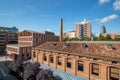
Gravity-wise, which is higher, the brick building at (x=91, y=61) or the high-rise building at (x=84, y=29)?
the high-rise building at (x=84, y=29)

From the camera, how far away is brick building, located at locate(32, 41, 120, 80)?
16969 millimetres

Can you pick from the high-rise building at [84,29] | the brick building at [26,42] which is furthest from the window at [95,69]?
the high-rise building at [84,29]

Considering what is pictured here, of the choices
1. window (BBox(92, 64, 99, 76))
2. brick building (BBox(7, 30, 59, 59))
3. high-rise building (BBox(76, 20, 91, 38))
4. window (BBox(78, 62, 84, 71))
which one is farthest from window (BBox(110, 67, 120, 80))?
high-rise building (BBox(76, 20, 91, 38))

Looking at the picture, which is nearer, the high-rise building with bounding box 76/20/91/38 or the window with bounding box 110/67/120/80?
the window with bounding box 110/67/120/80

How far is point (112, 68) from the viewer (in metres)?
16.9

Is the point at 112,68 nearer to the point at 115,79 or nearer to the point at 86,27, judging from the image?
the point at 115,79

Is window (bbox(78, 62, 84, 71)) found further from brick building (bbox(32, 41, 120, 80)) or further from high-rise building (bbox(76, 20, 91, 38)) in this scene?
high-rise building (bbox(76, 20, 91, 38))

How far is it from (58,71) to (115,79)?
10870 mm

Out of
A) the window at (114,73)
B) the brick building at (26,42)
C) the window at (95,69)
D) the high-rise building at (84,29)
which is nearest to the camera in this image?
the window at (114,73)

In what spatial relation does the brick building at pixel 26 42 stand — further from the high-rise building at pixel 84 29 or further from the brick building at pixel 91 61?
the high-rise building at pixel 84 29

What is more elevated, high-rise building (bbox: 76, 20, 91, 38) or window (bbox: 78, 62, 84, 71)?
high-rise building (bbox: 76, 20, 91, 38)

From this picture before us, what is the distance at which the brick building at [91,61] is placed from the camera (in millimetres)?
16969

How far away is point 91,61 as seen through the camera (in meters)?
19.0

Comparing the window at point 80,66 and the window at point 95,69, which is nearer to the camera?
the window at point 95,69
